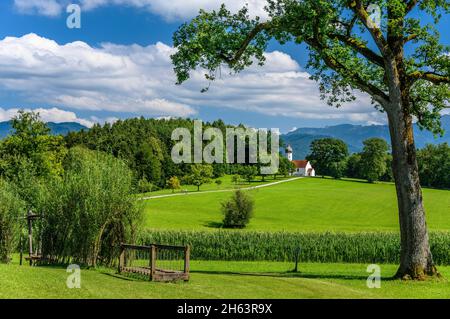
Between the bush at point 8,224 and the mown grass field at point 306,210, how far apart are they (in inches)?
1481

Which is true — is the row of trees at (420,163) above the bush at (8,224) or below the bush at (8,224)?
above

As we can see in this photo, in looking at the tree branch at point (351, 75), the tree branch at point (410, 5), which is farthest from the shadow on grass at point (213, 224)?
the tree branch at point (410, 5)

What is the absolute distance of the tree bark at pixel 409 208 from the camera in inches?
833

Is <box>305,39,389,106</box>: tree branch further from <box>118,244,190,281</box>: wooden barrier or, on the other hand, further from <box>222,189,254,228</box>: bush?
<box>222,189,254,228</box>: bush

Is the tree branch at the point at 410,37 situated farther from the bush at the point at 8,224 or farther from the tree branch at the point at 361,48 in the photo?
the bush at the point at 8,224

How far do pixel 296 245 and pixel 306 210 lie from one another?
43.8m

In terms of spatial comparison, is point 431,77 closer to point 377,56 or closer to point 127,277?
point 377,56

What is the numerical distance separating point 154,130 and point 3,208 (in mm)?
120490

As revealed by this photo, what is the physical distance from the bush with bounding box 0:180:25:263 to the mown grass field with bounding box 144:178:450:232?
37.6 metres

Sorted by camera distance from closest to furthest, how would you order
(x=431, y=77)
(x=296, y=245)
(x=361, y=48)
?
1. (x=431, y=77)
2. (x=361, y=48)
3. (x=296, y=245)

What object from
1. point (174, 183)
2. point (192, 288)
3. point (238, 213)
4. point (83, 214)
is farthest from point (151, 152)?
point (192, 288)

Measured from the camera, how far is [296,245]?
43656mm
